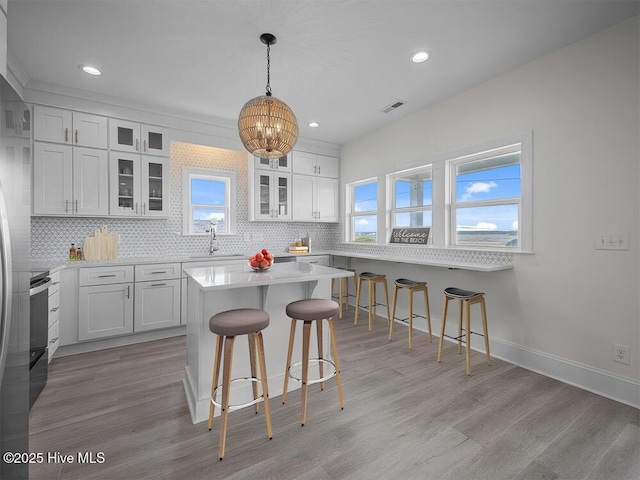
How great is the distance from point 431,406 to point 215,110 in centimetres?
403

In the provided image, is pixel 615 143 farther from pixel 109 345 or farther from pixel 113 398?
pixel 109 345

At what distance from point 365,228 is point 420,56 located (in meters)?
2.86

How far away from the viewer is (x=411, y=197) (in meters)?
4.34

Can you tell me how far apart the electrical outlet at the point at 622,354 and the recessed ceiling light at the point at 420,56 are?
2.83m

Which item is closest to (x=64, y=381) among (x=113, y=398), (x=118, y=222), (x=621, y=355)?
(x=113, y=398)

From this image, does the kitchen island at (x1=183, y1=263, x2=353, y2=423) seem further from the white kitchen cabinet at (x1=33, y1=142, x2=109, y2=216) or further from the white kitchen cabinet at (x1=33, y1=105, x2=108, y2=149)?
the white kitchen cabinet at (x1=33, y1=105, x2=108, y2=149)

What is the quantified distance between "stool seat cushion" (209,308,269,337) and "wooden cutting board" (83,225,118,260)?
2.58 m

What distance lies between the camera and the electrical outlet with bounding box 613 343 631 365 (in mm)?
2312

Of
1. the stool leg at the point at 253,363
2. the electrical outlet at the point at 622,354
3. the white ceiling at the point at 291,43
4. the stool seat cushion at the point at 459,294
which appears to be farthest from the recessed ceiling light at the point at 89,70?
the electrical outlet at the point at 622,354

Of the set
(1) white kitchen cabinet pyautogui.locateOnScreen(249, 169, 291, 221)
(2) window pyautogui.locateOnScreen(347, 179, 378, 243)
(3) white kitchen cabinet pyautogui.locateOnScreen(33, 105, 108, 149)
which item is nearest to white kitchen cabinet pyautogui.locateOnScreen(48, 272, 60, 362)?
(3) white kitchen cabinet pyautogui.locateOnScreen(33, 105, 108, 149)

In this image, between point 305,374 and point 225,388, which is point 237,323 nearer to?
point 225,388

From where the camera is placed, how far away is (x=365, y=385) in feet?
8.38

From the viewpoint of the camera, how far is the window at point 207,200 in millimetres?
4438

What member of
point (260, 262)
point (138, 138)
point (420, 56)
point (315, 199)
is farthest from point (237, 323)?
point (315, 199)
